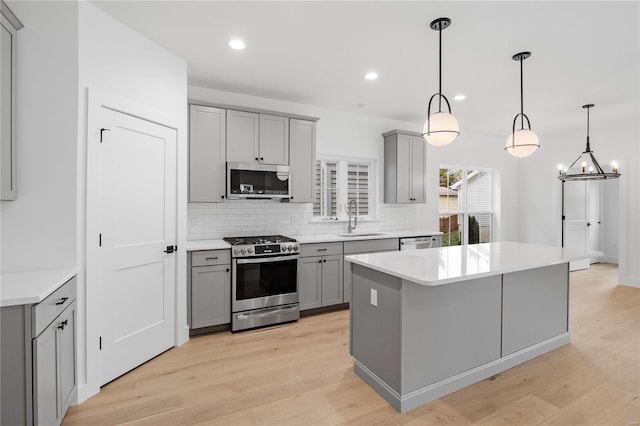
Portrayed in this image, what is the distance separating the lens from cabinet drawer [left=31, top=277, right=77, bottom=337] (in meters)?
1.59

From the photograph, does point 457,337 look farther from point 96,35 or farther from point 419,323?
point 96,35

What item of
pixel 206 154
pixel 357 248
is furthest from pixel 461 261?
pixel 206 154

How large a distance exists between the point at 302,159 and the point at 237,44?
63.6 inches

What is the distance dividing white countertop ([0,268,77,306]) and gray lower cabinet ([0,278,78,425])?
0.04m

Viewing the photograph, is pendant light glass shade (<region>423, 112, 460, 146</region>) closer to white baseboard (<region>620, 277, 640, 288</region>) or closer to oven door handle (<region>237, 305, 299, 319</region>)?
oven door handle (<region>237, 305, 299, 319</region>)

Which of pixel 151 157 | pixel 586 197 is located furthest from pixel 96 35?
pixel 586 197

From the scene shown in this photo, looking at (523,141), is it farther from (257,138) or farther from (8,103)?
(8,103)

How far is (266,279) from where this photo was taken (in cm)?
364

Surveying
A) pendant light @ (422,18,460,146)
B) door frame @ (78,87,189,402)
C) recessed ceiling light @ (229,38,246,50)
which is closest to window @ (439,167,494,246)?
pendant light @ (422,18,460,146)

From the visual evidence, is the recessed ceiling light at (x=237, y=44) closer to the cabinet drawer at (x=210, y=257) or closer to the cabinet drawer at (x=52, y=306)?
the cabinet drawer at (x=210, y=257)

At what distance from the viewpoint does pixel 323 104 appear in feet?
15.1

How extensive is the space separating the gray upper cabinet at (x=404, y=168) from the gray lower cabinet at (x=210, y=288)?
2776 mm

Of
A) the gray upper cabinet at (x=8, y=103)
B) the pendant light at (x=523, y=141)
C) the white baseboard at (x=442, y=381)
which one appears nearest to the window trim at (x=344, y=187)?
the pendant light at (x=523, y=141)

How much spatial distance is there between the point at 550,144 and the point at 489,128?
153 centimetres
